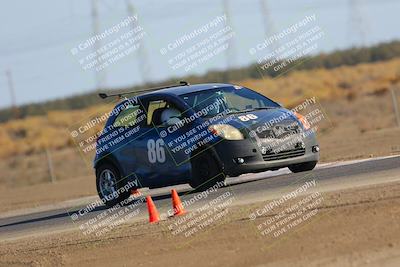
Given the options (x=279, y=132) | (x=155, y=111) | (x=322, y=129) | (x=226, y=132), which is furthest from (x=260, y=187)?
(x=322, y=129)

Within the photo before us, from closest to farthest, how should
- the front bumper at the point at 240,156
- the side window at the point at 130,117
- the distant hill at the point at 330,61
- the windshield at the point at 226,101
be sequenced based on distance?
the front bumper at the point at 240,156
the windshield at the point at 226,101
the side window at the point at 130,117
the distant hill at the point at 330,61

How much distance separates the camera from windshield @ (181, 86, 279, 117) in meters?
15.3

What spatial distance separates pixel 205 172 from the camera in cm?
1491

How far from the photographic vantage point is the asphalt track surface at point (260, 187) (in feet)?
44.6

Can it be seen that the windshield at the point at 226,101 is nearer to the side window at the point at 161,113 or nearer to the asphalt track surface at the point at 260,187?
the side window at the point at 161,113

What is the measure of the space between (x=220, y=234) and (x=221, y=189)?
4336 mm

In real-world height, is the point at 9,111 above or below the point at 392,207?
below

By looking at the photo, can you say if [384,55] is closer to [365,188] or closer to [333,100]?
[333,100]

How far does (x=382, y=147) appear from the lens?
69.9ft

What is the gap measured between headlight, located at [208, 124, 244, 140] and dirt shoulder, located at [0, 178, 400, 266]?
2.05 m

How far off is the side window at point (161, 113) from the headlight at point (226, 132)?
33.3 inches

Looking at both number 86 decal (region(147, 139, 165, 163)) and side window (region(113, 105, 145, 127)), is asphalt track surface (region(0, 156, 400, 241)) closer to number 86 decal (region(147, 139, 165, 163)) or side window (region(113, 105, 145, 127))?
number 86 decal (region(147, 139, 165, 163))

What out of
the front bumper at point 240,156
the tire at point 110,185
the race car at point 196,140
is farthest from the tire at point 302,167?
the tire at point 110,185

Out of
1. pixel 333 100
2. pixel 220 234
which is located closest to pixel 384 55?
pixel 333 100
